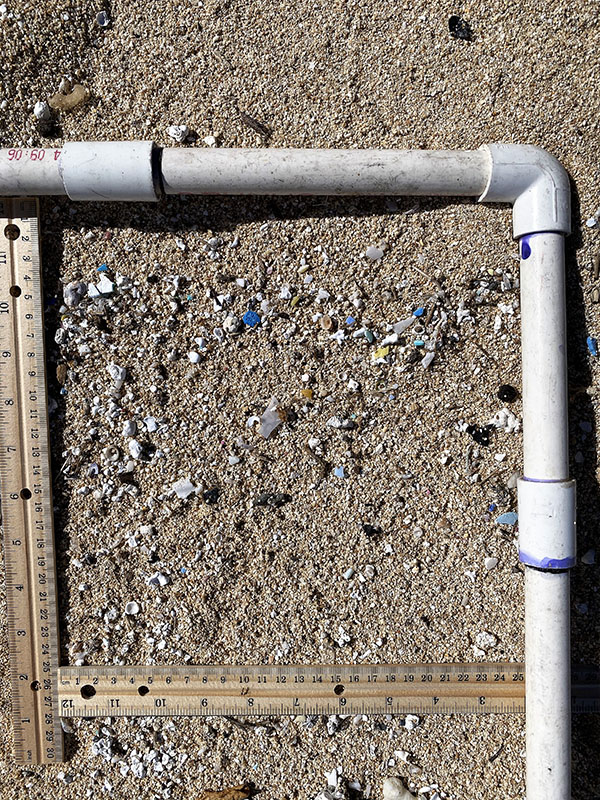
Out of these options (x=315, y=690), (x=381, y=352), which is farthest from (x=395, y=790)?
(x=381, y=352)

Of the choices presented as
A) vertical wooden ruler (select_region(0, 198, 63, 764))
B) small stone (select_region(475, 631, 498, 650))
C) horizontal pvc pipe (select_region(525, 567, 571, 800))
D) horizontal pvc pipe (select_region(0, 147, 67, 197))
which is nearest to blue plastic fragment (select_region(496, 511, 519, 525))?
horizontal pvc pipe (select_region(525, 567, 571, 800))

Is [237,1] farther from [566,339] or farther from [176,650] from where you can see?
[176,650]

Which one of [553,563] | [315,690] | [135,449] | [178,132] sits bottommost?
[315,690]

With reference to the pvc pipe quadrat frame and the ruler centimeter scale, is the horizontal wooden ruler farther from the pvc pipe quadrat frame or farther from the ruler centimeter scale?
the pvc pipe quadrat frame

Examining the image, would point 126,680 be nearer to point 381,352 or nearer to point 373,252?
point 381,352

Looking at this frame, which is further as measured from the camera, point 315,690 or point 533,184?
point 315,690

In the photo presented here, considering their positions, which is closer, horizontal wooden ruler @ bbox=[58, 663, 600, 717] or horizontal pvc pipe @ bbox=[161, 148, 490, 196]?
horizontal pvc pipe @ bbox=[161, 148, 490, 196]

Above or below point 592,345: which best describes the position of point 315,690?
below
